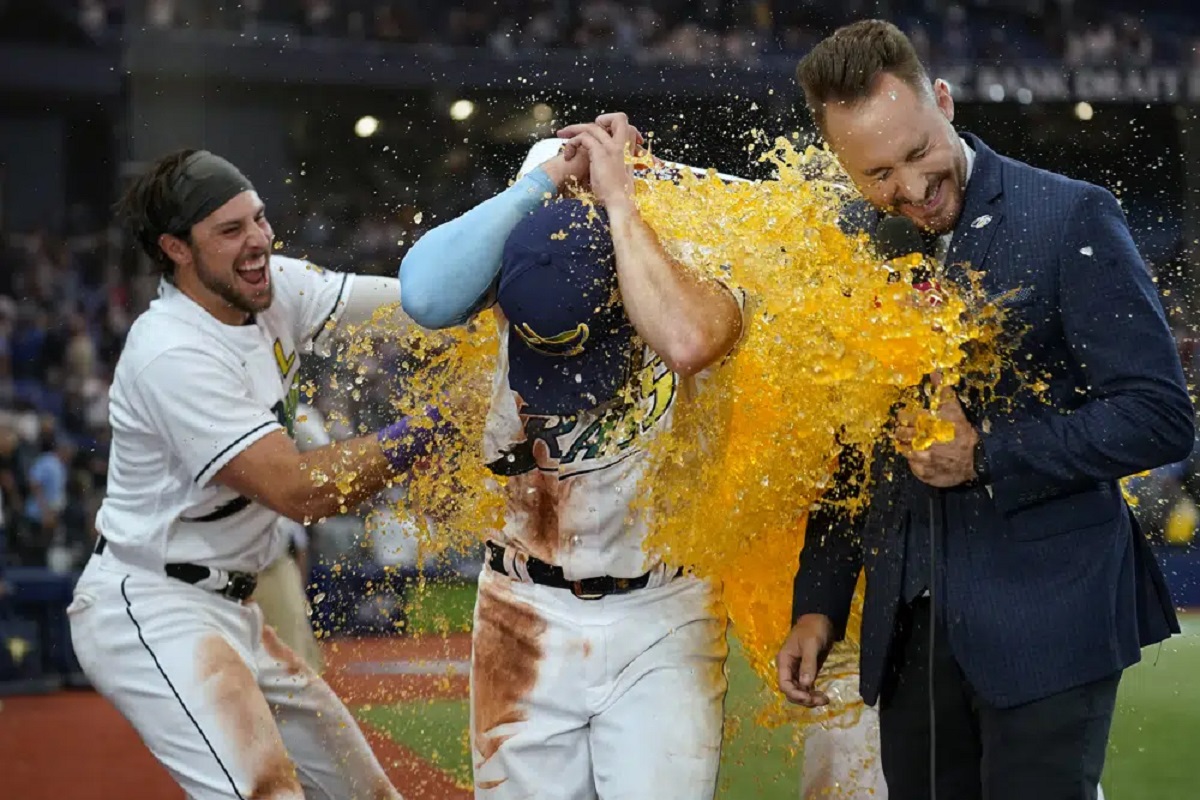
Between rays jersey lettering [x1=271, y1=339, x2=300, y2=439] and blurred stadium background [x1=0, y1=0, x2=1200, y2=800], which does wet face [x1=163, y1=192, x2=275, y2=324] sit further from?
blurred stadium background [x1=0, y1=0, x2=1200, y2=800]

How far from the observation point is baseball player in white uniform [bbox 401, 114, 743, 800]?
2.58m

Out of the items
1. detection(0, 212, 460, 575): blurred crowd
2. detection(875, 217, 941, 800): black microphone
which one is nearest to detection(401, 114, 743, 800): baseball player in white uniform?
detection(875, 217, 941, 800): black microphone

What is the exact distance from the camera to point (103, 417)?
12688mm

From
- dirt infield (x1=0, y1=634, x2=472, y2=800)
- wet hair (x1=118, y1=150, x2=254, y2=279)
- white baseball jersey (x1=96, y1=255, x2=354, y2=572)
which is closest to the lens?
white baseball jersey (x1=96, y1=255, x2=354, y2=572)

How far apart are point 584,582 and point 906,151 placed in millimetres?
996

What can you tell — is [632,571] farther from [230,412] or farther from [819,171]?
[230,412]

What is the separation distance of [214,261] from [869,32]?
7.41 ft

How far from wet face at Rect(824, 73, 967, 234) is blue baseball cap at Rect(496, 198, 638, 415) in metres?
0.47

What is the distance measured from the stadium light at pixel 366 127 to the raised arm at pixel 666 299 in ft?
49.4

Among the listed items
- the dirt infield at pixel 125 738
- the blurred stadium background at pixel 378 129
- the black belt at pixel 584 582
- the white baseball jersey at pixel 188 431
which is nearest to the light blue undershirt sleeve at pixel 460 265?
the black belt at pixel 584 582

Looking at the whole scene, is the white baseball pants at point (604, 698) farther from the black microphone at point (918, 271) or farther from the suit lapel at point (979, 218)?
the suit lapel at point (979, 218)

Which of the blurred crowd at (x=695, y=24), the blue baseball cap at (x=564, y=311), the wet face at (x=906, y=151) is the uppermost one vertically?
the blurred crowd at (x=695, y=24)

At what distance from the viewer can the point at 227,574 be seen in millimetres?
4090

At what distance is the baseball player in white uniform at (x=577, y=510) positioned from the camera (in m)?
2.58
